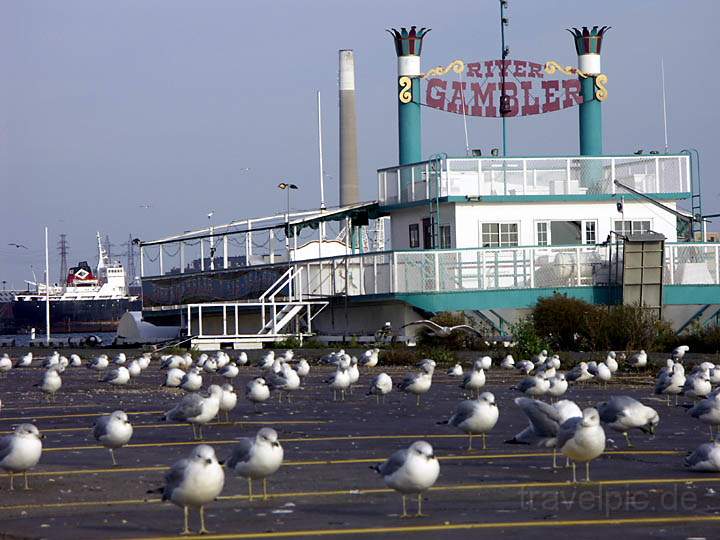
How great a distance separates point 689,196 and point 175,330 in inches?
834

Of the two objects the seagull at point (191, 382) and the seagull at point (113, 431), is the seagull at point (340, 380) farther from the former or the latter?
the seagull at point (113, 431)

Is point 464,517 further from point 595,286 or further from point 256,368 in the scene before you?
point 595,286

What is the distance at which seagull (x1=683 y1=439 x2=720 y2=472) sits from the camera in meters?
14.1

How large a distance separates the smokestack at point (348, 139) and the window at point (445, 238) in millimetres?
32934

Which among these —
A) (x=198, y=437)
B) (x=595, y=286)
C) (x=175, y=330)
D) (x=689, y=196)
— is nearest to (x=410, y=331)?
(x=595, y=286)

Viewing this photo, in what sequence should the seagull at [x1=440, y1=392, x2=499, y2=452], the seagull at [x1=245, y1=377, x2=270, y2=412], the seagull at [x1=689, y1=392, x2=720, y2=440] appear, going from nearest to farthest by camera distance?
the seagull at [x1=440, y1=392, x2=499, y2=452] < the seagull at [x1=689, y1=392, x2=720, y2=440] < the seagull at [x1=245, y1=377, x2=270, y2=412]

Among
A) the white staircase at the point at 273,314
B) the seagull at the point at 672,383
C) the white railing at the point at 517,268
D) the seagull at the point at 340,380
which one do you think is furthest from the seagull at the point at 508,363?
the white staircase at the point at 273,314

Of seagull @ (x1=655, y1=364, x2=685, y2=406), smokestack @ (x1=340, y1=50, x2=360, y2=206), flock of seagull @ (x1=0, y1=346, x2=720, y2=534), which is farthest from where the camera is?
smokestack @ (x1=340, y1=50, x2=360, y2=206)

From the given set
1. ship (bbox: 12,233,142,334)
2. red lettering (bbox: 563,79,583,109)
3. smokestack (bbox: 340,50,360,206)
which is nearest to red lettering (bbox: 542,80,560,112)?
red lettering (bbox: 563,79,583,109)

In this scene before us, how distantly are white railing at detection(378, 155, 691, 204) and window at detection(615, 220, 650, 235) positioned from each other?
109 centimetres

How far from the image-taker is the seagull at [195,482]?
11.2m

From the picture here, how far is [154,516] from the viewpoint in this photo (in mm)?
12320

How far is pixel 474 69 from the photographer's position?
52562 mm

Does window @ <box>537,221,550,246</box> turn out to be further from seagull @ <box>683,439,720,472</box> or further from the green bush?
seagull @ <box>683,439,720,472</box>
